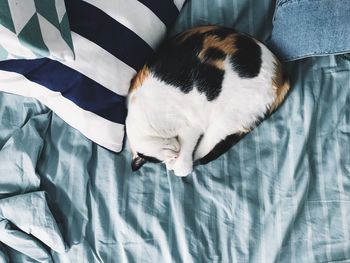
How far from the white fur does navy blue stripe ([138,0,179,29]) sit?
17 centimetres

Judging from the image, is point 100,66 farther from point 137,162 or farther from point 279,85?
point 279,85

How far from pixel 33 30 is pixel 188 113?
43 cm

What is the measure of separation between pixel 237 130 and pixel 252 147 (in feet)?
0.34

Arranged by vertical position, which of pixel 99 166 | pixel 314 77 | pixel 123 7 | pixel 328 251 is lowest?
pixel 328 251

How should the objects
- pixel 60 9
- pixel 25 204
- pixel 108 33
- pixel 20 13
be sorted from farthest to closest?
pixel 25 204, pixel 108 33, pixel 60 9, pixel 20 13

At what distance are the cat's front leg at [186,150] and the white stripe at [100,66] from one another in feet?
0.60

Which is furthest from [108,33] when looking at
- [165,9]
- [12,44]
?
[12,44]

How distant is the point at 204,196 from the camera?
1.14m

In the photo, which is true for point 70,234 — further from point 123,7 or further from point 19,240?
point 123,7

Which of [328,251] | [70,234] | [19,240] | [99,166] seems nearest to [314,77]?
[328,251]

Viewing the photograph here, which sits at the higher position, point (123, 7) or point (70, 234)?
point (123, 7)

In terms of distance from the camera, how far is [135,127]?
1.08 meters

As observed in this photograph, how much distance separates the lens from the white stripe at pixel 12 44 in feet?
2.42

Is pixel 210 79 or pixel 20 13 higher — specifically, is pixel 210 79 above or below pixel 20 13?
below
